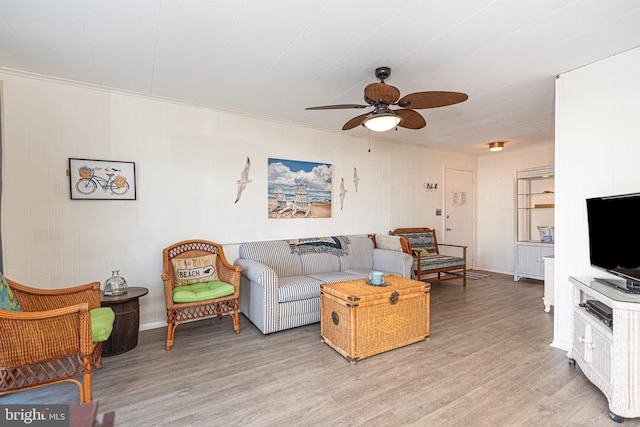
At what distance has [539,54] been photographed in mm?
2377

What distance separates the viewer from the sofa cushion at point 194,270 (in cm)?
314

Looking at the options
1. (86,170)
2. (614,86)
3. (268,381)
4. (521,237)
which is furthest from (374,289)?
(521,237)

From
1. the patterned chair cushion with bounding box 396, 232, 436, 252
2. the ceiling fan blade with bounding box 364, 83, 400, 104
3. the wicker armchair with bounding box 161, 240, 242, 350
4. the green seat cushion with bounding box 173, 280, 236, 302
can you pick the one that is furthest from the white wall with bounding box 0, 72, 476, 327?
the ceiling fan blade with bounding box 364, 83, 400, 104

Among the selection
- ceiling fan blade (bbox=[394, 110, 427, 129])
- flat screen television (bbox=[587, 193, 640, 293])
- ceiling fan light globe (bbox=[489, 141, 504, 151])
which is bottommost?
flat screen television (bbox=[587, 193, 640, 293])

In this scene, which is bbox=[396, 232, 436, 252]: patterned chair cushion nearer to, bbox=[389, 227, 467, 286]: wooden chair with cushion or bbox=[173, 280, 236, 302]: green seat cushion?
bbox=[389, 227, 467, 286]: wooden chair with cushion

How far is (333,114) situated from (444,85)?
A: 135 cm

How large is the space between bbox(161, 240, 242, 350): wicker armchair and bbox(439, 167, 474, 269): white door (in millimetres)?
4410

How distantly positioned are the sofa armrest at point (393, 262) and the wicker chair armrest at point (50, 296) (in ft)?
10.6

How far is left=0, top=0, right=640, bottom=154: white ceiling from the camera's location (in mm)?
1833

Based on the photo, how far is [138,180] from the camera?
3189 millimetres

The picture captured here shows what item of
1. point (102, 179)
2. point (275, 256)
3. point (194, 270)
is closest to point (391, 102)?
Answer: point (275, 256)

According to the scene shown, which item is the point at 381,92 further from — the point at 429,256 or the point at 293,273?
the point at 429,256

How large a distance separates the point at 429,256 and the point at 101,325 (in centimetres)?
443

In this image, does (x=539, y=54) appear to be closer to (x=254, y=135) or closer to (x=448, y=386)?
(x=448, y=386)
